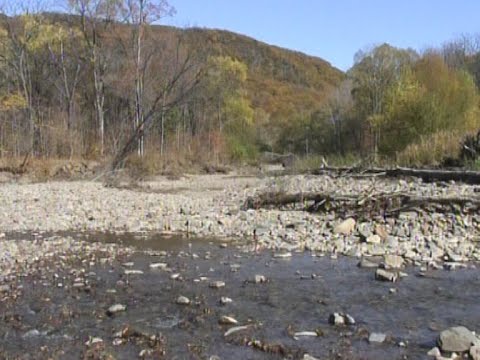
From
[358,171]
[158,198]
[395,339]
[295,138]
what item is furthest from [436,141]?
[295,138]

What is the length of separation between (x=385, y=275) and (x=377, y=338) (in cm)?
246

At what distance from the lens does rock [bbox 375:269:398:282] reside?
25.8ft

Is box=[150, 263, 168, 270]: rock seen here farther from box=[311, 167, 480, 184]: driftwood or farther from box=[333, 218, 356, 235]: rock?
box=[311, 167, 480, 184]: driftwood

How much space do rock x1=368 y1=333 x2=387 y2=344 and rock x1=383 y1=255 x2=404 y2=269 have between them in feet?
9.98

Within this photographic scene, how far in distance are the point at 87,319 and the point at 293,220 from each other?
270 inches

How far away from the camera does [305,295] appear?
23.9 feet

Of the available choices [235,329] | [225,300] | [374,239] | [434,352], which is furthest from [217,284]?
[374,239]

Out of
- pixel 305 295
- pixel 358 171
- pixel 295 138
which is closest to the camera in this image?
pixel 305 295

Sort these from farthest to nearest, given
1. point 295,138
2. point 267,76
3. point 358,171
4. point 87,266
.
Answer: point 267,76, point 295,138, point 358,171, point 87,266

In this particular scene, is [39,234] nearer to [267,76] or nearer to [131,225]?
[131,225]

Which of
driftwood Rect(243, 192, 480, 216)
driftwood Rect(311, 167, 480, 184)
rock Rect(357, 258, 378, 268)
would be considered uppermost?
driftwood Rect(311, 167, 480, 184)

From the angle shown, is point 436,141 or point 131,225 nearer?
point 131,225

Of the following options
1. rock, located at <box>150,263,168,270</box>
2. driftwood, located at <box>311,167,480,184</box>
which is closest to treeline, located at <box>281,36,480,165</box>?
driftwood, located at <box>311,167,480,184</box>

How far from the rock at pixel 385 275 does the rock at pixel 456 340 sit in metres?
2.48
